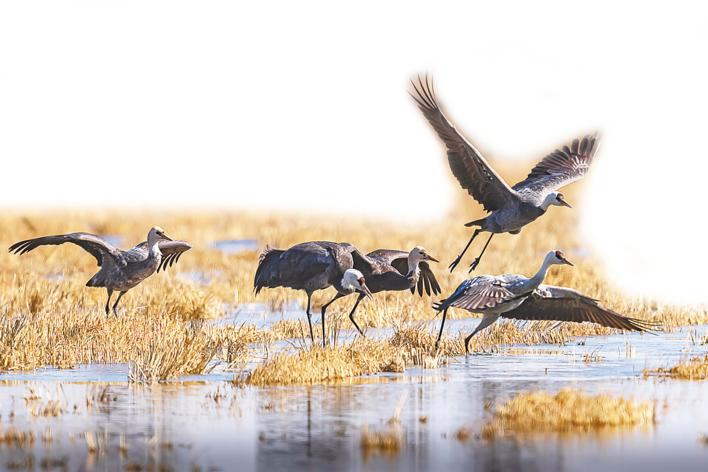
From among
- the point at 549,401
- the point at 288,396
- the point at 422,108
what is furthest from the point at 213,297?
the point at 549,401

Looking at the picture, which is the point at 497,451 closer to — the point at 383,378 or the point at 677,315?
the point at 383,378

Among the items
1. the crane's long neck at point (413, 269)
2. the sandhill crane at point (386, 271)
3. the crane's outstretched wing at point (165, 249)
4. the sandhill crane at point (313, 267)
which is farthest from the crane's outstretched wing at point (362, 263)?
the crane's outstretched wing at point (165, 249)

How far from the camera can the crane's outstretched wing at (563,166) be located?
1566 centimetres

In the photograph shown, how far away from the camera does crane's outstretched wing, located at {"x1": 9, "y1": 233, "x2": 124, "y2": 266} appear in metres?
15.0

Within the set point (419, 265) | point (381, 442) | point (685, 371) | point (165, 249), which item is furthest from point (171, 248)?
point (381, 442)

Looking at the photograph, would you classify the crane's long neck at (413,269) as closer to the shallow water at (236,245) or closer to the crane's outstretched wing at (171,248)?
the crane's outstretched wing at (171,248)

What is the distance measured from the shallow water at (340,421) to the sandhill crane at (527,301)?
2.11 feet

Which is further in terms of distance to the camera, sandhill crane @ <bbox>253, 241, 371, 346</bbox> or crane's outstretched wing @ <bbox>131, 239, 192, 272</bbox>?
crane's outstretched wing @ <bbox>131, 239, 192, 272</bbox>

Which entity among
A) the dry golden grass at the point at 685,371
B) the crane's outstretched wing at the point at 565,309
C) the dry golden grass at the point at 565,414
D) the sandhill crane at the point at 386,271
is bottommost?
the dry golden grass at the point at 565,414

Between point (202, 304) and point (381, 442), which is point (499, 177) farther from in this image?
point (381, 442)

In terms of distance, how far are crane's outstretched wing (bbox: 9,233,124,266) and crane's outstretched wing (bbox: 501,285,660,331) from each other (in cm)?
503

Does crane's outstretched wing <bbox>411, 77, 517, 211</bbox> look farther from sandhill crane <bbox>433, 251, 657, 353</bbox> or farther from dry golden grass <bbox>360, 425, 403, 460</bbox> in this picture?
dry golden grass <bbox>360, 425, 403, 460</bbox>

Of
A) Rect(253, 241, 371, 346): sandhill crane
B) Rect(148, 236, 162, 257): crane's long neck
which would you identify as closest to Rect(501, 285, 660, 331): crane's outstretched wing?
Rect(253, 241, 371, 346): sandhill crane

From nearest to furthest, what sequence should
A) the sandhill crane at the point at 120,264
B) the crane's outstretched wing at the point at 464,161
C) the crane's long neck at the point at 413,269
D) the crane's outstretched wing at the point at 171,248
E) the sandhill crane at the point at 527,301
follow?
the sandhill crane at the point at 527,301 → the crane's outstretched wing at the point at 464,161 → the crane's long neck at the point at 413,269 → the sandhill crane at the point at 120,264 → the crane's outstretched wing at the point at 171,248
